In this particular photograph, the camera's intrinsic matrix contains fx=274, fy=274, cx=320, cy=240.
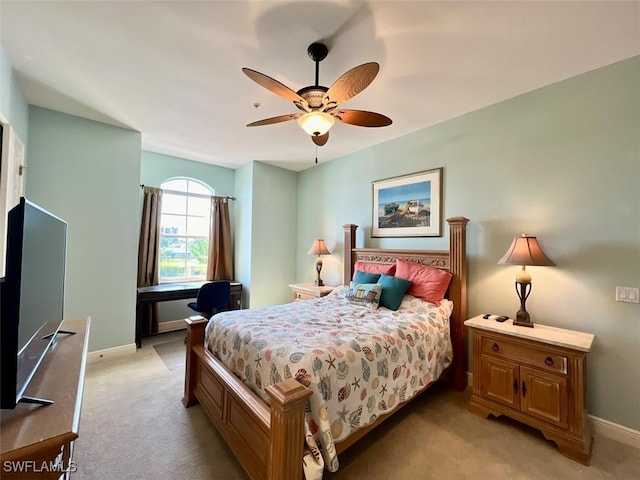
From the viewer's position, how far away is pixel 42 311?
4.47ft

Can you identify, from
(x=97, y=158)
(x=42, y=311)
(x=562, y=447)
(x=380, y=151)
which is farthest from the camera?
(x=380, y=151)

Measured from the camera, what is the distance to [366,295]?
2.75 metres

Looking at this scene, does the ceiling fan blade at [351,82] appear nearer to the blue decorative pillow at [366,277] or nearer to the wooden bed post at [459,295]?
the wooden bed post at [459,295]

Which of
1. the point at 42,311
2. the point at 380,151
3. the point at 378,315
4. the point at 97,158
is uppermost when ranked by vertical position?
the point at 380,151

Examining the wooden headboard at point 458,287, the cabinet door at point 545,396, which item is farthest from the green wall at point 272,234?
the cabinet door at point 545,396

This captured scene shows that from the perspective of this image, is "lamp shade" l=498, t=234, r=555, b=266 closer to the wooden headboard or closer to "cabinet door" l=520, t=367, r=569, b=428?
the wooden headboard

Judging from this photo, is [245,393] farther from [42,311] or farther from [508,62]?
[508,62]

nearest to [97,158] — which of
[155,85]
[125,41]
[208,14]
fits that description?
[155,85]

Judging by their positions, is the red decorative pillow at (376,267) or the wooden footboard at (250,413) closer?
the wooden footboard at (250,413)

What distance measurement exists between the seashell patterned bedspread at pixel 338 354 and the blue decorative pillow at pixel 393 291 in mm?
78

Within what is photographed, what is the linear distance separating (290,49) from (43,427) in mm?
2353

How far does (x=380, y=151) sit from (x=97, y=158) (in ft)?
11.4

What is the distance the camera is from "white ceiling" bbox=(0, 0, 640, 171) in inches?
65.2

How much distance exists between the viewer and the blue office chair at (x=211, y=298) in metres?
3.66
